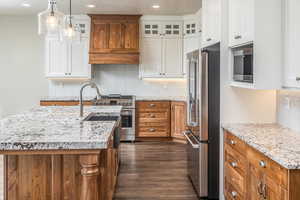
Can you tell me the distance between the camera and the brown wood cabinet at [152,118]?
7.05 metres

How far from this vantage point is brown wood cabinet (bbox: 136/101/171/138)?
278 inches

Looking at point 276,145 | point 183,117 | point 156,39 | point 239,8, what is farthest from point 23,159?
point 156,39

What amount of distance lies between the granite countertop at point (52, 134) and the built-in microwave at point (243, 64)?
1.25 meters

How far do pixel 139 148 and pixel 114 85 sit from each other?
69.7 inches

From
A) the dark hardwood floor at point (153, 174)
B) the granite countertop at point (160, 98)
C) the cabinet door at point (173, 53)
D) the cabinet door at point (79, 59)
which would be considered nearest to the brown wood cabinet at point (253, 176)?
the dark hardwood floor at point (153, 174)

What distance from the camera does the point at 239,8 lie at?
10.3ft

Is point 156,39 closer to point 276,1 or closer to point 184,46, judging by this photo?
point 184,46

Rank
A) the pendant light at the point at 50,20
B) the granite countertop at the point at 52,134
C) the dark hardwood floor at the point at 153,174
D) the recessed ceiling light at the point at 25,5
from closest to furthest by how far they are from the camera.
Answer: the granite countertop at the point at 52,134 → the pendant light at the point at 50,20 → the dark hardwood floor at the point at 153,174 → the recessed ceiling light at the point at 25,5

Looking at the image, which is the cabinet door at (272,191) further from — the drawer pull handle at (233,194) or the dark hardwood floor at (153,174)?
the dark hardwood floor at (153,174)

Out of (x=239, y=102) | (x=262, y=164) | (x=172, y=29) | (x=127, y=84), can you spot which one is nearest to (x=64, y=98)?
(x=127, y=84)

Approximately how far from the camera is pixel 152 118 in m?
7.08

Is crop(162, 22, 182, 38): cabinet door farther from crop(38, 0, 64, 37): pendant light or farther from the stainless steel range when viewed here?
crop(38, 0, 64, 37): pendant light

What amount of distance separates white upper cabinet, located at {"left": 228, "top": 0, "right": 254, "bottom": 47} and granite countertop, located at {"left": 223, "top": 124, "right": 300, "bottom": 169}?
0.79m

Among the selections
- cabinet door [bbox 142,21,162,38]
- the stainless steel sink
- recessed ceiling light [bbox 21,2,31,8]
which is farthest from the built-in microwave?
recessed ceiling light [bbox 21,2,31,8]
